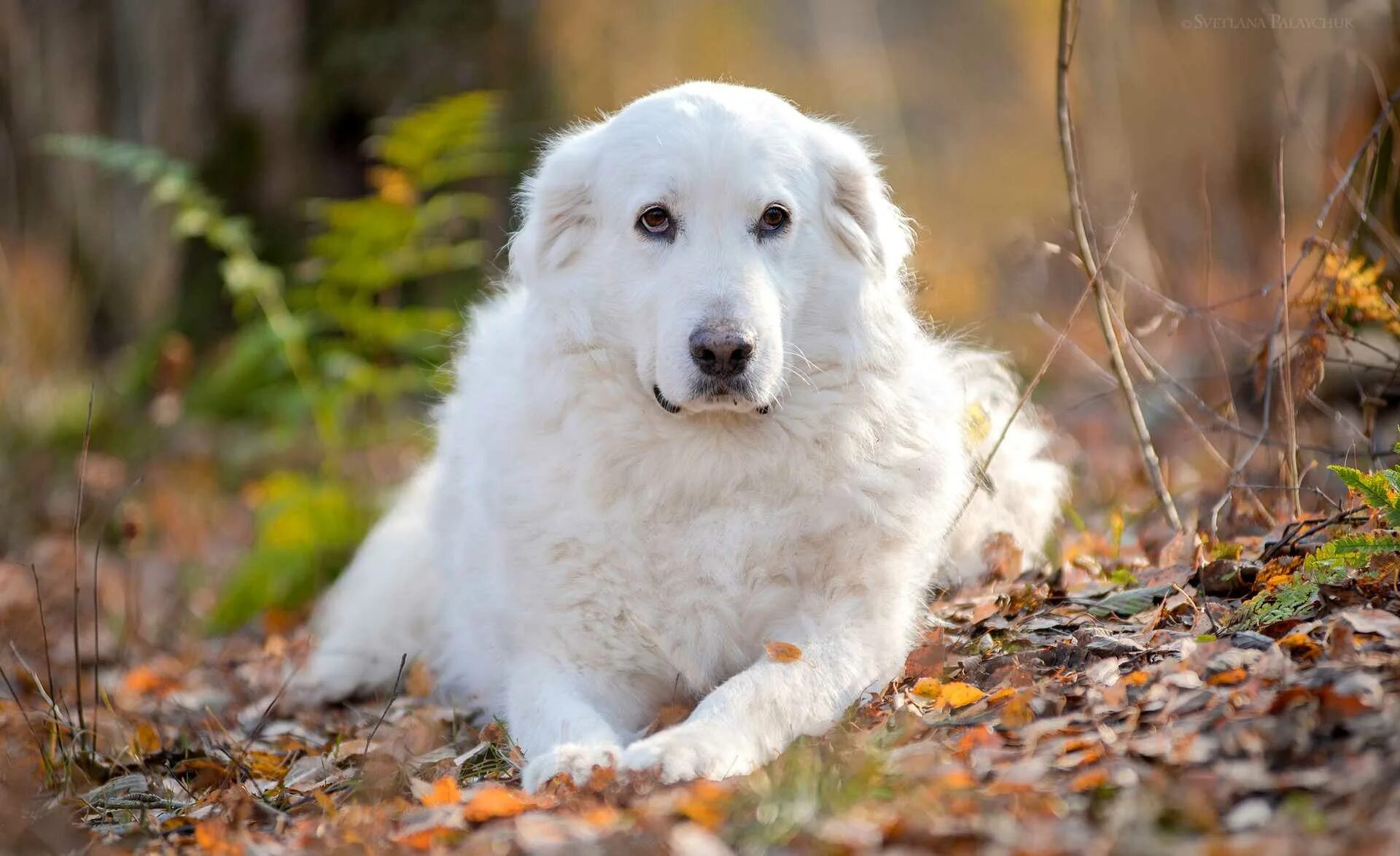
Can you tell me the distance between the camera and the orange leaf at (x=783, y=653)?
3.20 metres

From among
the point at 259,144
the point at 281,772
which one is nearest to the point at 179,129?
the point at 259,144

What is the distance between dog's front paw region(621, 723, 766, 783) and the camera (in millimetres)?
2812

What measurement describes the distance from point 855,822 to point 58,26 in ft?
37.6

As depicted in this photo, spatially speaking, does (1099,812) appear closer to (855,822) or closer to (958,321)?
(855,822)

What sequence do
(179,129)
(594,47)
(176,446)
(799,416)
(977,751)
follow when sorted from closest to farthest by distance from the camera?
(977,751)
(799,416)
(176,446)
(594,47)
(179,129)

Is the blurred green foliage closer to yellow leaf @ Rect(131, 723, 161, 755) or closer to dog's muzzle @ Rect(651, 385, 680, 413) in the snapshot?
yellow leaf @ Rect(131, 723, 161, 755)

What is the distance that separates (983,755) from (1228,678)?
2.04 ft

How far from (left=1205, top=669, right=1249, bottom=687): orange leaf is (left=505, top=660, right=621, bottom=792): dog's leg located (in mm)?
1405

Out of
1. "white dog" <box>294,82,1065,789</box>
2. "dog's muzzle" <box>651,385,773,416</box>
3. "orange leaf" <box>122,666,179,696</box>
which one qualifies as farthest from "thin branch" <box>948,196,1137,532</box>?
"orange leaf" <box>122,666,179,696</box>

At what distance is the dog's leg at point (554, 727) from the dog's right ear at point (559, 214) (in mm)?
1242

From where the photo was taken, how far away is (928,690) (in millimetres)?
3205

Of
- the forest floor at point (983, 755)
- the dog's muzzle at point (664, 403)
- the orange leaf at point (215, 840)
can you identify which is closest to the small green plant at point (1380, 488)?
the forest floor at point (983, 755)

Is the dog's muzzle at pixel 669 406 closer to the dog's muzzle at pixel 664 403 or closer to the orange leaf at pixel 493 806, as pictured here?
the dog's muzzle at pixel 664 403

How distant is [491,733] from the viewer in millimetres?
3670
